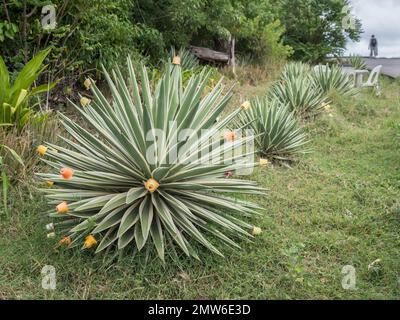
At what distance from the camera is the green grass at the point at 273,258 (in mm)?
3209

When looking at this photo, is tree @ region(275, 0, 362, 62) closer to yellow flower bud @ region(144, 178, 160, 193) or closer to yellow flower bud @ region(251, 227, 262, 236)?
yellow flower bud @ region(251, 227, 262, 236)

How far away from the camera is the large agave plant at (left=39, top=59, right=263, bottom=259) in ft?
11.0

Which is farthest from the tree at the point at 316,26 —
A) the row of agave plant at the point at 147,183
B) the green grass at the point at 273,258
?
the row of agave plant at the point at 147,183

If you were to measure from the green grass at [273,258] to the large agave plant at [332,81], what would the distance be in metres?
4.40

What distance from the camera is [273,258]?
3607 millimetres

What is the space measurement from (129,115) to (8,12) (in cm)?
325

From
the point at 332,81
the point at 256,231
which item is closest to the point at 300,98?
the point at 332,81

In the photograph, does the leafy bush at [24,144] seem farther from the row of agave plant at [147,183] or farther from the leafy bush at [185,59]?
the leafy bush at [185,59]

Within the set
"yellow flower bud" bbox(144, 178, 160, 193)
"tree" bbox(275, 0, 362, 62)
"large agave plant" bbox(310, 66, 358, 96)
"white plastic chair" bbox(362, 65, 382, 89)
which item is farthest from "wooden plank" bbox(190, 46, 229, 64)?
"yellow flower bud" bbox(144, 178, 160, 193)

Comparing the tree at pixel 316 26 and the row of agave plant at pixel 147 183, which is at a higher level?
the tree at pixel 316 26

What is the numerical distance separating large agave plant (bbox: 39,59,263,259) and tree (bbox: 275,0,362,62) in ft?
45.2

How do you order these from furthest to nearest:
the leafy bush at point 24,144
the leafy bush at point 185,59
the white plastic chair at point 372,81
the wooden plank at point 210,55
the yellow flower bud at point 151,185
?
the white plastic chair at point 372,81 < the wooden plank at point 210,55 < the leafy bush at point 185,59 < the leafy bush at point 24,144 < the yellow flower bud at point 151,185

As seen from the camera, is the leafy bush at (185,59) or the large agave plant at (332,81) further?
the leafy bush at (185,59)

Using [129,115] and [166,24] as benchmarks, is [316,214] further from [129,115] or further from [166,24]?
[166,24]
